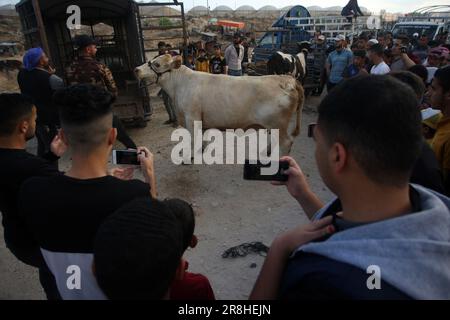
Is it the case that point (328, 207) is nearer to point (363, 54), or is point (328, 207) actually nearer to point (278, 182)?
point (278, 182)

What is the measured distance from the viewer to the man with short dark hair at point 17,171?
5.99 ft

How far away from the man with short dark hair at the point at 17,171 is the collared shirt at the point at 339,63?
23.7 feet

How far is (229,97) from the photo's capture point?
512 centimetres

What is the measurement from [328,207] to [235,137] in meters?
5.65

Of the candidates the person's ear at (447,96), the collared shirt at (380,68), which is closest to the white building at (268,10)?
the collared shirt at (380,68)

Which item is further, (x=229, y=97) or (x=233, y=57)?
(x=233, y=57)

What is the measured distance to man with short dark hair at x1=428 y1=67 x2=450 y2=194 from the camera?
2297mm

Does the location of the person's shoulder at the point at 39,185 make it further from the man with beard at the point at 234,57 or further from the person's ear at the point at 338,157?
the man with beard at the point at 234,57

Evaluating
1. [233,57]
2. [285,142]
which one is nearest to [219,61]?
[233,57]

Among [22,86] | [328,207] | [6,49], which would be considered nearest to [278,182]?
[328,207]

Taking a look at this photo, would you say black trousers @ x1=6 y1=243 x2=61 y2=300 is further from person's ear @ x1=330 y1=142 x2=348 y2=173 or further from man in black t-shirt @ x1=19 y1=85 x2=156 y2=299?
person's ear @ x1=330 y1=142 x2=348 y2=173

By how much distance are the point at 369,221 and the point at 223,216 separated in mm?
3261

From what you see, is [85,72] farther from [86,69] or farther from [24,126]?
[24,126]

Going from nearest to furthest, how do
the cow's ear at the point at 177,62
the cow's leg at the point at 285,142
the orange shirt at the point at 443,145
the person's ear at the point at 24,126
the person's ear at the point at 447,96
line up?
the person's ear at the point at 24,126, the orange shirt at the point at 443,145, the person's ear at the point at 447,96, the cow's ear at the point at 177,62, the cow's leg at the point at 285,142
